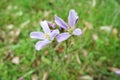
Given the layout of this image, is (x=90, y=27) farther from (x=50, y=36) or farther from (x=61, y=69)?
(x=50, y=36)

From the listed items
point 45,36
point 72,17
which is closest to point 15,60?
point 45,36

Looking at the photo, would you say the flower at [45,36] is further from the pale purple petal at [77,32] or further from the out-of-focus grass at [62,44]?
the out-of-focus grass at [62,44]

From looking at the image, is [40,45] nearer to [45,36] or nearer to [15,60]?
[45,36]

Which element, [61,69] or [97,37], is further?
[97,37]

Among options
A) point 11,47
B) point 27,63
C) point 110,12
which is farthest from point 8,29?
point 110,12

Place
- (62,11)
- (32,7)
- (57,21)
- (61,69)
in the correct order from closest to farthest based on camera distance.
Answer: (57,21) < (61,69) < (62,11) < (32,7)

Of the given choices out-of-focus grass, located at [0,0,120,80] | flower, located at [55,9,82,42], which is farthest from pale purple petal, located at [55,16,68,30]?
out-of-focus grass, located at [0,0,120,80]

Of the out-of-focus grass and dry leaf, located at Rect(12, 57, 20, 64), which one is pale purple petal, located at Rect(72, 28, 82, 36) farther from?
dry leaf, located at Rect(12, 57, 20, 64)
